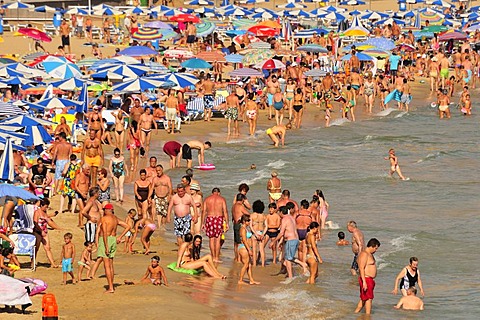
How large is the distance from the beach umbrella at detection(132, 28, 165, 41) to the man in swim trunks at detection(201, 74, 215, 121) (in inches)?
301

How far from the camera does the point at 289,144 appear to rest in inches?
1069

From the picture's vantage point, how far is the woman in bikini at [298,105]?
27.9 metres

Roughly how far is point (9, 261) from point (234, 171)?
34.1ft

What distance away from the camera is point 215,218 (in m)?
15.4

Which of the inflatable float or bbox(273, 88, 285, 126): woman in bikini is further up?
bbox(273, 88, 285, 126): woman in bikini

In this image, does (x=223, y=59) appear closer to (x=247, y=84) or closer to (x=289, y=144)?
(x=247, y=84)

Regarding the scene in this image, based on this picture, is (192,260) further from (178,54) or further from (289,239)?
(178,54)

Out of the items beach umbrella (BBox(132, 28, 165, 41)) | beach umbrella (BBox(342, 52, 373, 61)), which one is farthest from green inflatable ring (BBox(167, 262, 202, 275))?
beach umbrella (BBox(342, 52, 373, 61))

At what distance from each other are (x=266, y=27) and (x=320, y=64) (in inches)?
137

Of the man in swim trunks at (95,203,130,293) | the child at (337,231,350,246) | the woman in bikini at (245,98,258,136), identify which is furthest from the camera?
the woman in bikini at (245,98,258,136)

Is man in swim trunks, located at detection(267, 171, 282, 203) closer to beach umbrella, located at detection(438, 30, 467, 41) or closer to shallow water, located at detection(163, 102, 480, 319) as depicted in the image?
shallow water, located at detection(163, 102, 480, 319)

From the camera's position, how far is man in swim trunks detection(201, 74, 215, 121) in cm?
2844

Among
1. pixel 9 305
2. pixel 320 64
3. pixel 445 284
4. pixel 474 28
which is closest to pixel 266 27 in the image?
pixel 320 64

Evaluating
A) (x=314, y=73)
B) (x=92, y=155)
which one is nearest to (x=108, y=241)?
(x=92, y=155)
